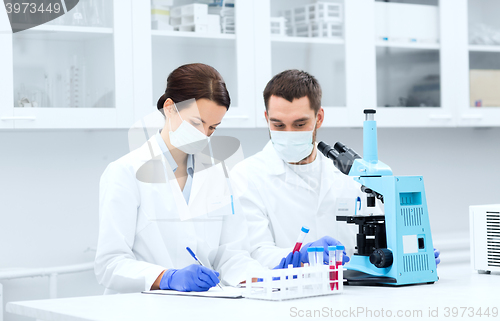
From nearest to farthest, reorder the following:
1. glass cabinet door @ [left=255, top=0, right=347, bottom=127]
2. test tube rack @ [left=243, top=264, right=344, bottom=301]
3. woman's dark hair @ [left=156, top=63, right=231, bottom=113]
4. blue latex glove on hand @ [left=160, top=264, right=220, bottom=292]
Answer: test tube rack @ [left=243, top=264, right=344, bottom=301] < blue latex glove on hand @ [left=160, top=264, right=220, bottom=292] < woman's dark hair @ [left=156, top=63, right=231, bottom=113] < glass cabinet door @ [left=255, top=0, right=347, bottom=127]

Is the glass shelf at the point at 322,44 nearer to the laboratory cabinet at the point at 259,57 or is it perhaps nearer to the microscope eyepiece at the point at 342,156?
the laboratory cabinet at the point at 259,57

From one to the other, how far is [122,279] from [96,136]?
46.2 inches

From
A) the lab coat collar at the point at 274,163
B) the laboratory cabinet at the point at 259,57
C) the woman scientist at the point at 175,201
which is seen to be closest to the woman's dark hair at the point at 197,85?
the woman scientist at the point at 175,201

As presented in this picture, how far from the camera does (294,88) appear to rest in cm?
209

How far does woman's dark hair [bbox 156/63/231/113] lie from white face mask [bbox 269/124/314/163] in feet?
1.12

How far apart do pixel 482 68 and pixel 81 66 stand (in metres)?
1.95

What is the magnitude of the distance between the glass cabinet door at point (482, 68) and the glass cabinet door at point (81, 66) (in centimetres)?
167

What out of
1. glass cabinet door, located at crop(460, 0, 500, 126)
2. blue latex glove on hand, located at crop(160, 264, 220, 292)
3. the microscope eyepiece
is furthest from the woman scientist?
glass cabinet door, located at crop(460, 0, 500, 126)

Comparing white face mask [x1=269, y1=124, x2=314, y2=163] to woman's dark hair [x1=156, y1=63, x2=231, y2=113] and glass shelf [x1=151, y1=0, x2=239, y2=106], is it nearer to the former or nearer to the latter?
woman's dark hair [x1=156, y1=63, x2=231, y2=113]

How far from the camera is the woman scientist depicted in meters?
1.68

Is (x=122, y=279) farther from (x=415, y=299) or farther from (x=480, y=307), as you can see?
(x=480, y=307)

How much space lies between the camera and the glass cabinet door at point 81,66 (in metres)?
2.24

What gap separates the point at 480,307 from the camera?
1299 millimetres

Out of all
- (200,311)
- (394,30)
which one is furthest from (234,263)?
(394,30)
